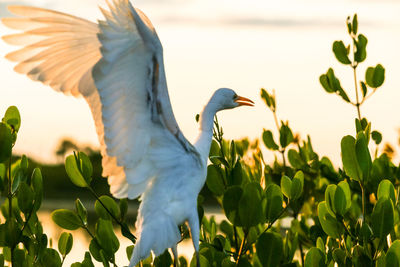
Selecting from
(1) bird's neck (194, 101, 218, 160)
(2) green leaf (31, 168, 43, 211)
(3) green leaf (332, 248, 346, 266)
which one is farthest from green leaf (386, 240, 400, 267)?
(2) green leaf (31, 168, 43, 211)

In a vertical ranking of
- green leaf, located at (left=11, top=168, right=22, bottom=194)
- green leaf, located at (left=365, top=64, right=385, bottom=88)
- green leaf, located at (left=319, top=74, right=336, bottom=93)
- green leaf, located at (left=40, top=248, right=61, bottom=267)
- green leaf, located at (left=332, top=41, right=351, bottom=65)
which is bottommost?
green leaf, located at (left=40, top=248, right=61, bottom=267)

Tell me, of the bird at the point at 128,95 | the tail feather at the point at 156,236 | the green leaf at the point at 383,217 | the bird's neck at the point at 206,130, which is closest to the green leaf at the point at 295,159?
the bird's neck at the point at 206,130

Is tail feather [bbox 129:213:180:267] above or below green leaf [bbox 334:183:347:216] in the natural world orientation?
below

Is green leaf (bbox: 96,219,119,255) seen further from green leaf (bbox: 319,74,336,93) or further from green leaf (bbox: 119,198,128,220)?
green leaf (bbox: 319,74,336,93)

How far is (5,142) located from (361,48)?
2.02 m

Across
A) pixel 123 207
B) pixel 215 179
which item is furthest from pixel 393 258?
pixel 123 207

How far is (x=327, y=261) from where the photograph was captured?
3174mm

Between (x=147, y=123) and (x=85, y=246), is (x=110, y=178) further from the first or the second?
(x=85, y=246)

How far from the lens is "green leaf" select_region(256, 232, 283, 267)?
2.94m

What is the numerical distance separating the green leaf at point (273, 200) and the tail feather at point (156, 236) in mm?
460

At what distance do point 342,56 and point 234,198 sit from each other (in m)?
1.48

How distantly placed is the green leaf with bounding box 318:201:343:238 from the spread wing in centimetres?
73

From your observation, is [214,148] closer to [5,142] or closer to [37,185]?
[37,185]

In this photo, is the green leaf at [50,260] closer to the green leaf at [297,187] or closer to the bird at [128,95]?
the bird at [128,95]
